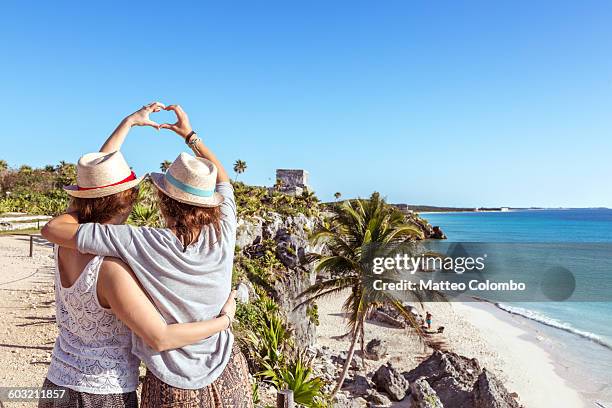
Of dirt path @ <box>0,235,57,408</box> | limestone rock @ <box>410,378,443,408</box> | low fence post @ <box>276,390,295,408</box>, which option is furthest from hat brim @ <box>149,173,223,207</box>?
limestone rock @ <box>410,378,443,408</box>

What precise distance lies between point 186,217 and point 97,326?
499 millimetres

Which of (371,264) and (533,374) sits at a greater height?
(371,264)

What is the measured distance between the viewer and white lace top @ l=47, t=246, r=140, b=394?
1635 mm

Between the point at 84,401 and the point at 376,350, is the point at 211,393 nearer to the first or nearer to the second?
the point at 84,401

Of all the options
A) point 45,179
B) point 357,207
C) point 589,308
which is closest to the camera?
point 357,207

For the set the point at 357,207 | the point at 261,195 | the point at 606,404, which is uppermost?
the point at 261,195

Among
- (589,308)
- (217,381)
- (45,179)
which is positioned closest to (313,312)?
(217,381)

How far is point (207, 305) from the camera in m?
1.72

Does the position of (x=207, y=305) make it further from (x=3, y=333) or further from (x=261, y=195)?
(x=261, y=195)

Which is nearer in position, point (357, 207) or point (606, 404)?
point (357, 207)

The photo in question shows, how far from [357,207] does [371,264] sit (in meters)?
2.17

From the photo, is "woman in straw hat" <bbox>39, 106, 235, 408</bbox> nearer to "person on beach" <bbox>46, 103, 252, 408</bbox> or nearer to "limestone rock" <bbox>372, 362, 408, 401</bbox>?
"person on beach" <bbox>46, 103, 252, 408</bbox>

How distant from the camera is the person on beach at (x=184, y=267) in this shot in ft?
5.06

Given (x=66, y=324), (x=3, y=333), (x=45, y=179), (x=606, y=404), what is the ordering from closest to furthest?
(x=66, y=324), (x=3, y=333), (x=606, y=404), (x=45, y=179)
